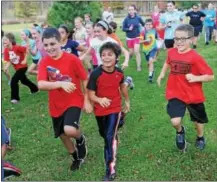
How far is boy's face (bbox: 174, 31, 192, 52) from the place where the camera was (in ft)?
16.4

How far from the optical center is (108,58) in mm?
4543

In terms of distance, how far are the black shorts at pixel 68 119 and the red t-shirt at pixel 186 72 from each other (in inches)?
49.4

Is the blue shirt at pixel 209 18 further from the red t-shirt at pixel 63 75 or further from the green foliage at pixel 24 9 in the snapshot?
the green foliage at pixel 24 9

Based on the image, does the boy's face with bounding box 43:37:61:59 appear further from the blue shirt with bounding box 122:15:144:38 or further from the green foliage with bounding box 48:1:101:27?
the green foliage with bounding box 48:1:101:27

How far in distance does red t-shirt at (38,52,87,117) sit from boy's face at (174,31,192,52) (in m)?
1.24

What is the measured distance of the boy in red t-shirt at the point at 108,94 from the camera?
4.59 meters

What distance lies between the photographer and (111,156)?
4680 millimetres

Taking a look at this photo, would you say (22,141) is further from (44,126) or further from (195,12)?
(195,12)

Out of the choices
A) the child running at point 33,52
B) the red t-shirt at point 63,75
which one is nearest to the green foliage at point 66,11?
the child running at point 33,52

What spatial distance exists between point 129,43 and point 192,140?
21.3 ft

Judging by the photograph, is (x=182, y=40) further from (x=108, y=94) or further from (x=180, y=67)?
(x=108, y=94)

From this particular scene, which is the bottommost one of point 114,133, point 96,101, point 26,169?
point 26,169

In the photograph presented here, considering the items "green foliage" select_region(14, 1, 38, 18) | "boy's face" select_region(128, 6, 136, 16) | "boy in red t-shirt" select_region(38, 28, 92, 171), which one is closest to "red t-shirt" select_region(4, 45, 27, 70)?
"boy in red t-shirt" select_region(38, 28, 92, 171)

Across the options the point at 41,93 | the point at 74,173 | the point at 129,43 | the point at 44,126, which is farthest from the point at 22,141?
the point at 129,43
